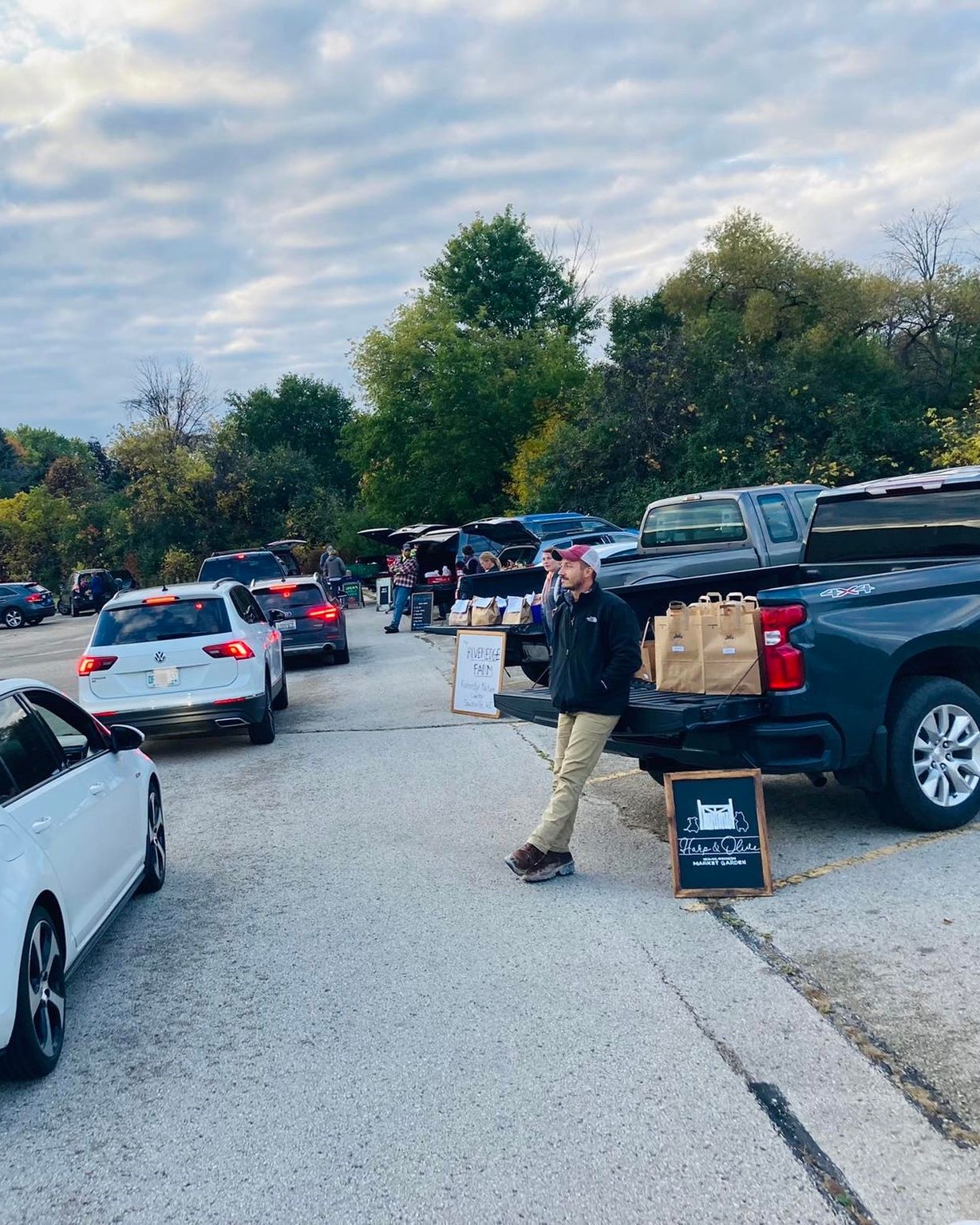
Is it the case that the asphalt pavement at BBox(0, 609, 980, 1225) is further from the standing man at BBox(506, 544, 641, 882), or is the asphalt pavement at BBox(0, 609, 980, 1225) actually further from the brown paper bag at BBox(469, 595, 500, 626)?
the brown paper bag at BBox(469, 595, 500, 626)

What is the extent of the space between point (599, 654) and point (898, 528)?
3400mm

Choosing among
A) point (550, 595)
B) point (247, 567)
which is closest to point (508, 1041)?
point (550, 595)

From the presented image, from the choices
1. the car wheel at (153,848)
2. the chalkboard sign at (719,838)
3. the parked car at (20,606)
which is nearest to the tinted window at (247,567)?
the car wheel at (153,848)

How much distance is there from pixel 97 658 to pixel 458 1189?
8626mm

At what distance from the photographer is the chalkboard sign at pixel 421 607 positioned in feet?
80.7

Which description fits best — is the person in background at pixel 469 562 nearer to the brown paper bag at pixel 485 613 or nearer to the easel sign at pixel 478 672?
the brown paper bag at pixel 485 613

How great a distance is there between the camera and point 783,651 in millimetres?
6438

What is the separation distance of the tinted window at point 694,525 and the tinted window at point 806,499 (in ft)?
2.75

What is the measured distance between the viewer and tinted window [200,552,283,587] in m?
23.1

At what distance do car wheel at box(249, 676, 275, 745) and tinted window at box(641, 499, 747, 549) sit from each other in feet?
15.3

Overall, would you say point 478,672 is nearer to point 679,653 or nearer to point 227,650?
point 227,650

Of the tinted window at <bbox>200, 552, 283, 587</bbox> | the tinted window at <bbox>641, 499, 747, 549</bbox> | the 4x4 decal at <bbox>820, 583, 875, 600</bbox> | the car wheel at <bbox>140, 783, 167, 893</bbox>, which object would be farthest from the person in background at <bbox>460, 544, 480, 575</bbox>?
the 4x4 decal at <bbox>820, 583, 875, 600</bbox>

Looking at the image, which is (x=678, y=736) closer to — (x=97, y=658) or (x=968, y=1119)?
(x=968, y=1119)

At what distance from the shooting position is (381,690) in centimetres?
1580
